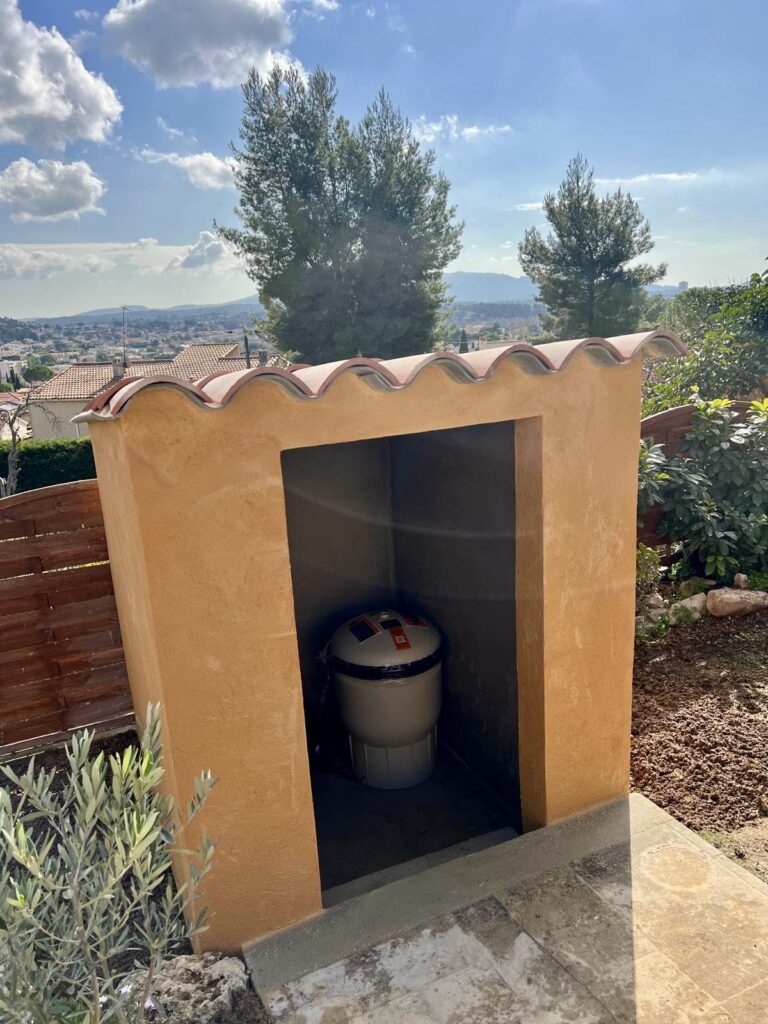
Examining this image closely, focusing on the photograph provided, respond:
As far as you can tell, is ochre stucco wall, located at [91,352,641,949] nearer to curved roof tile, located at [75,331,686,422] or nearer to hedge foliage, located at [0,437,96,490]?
curved roof tile, located at [75,331,686,422]

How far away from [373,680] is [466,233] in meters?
23.8

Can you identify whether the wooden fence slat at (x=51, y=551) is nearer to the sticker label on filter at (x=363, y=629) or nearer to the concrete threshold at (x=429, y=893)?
the sticker label on filter at (x=363, y=629)

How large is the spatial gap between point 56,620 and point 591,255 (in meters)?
29.5

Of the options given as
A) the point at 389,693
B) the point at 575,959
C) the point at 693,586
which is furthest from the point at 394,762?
the point at 693,586

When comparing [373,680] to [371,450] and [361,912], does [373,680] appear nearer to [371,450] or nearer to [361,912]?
[361,912]

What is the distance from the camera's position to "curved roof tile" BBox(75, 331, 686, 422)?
280cm

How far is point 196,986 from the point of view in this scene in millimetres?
3051

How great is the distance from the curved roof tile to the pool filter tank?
2357mm

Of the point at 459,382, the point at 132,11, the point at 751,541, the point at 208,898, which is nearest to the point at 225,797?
the point at 208,898

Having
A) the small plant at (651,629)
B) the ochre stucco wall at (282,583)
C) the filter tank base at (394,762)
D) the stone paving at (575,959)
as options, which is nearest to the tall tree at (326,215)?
the small plant at (651,629)

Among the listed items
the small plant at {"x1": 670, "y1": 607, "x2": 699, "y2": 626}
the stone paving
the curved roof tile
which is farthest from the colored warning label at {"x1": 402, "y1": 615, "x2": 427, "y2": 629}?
the small plant at {"x1": 670, "y1": 607, "x2": 699, "y2": 626}

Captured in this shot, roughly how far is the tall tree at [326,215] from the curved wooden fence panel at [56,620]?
61.0ft

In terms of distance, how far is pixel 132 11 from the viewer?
24.8 metres

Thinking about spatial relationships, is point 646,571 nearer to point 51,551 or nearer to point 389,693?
point 389,693
